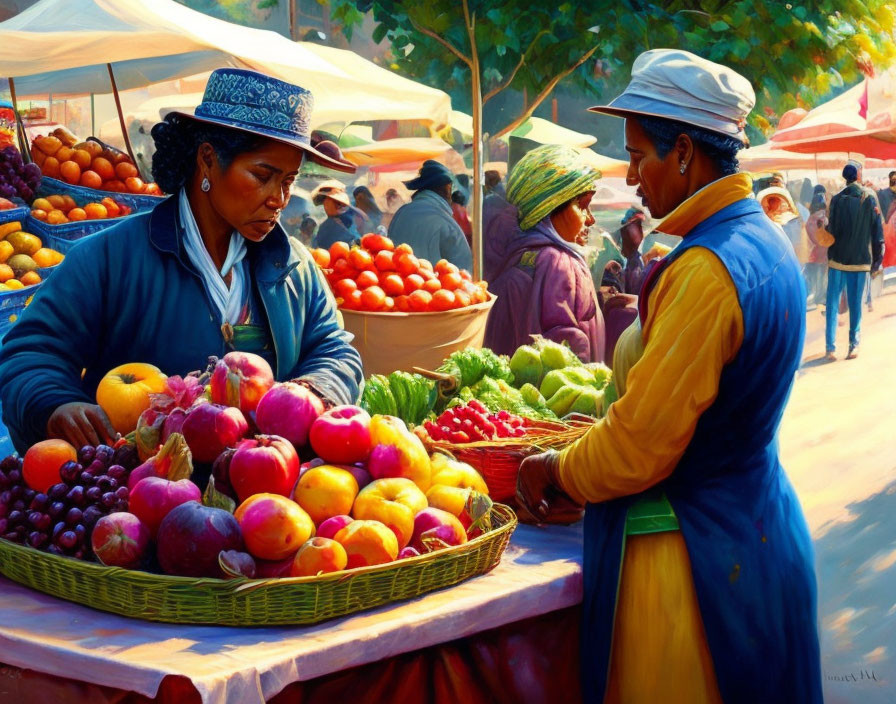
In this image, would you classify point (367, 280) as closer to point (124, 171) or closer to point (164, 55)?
point (124, 171)

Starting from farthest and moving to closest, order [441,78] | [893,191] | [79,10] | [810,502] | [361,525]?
1. [893,191]
2. [441,78]
3. [810,502]
4. [79,10]
5. [361,525]

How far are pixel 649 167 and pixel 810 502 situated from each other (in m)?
5.97

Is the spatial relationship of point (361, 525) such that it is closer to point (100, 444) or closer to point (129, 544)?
point (129, 544)

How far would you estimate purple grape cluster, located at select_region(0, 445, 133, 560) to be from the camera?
200 centimetres

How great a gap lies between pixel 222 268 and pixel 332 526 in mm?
974

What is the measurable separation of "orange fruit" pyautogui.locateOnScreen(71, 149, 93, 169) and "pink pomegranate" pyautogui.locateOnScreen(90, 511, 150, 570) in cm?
464

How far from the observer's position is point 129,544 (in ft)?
6.29

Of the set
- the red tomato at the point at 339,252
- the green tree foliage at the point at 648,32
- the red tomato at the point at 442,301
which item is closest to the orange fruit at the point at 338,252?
the red tomato at the point at 339,252

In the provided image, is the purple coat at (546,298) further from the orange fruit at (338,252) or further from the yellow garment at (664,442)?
the yellow garment at (664,442)

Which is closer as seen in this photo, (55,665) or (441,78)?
(55,665)

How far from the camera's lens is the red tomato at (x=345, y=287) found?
498 centimetres

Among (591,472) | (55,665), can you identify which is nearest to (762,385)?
(591,472)

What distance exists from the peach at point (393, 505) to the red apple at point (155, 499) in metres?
0.35
